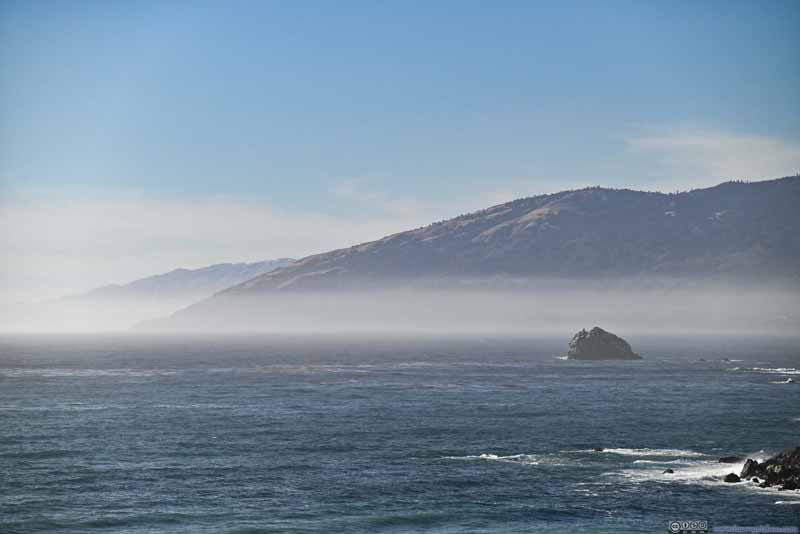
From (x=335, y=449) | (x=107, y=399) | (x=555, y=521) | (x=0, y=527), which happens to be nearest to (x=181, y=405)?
(x=107, y=399)

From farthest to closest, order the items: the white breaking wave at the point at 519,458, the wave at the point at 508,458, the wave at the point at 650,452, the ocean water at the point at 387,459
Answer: the wave at the point at 650,452
the wave at the point at 508,458
the white breaking wave at the point at 519,458
the ocean water at the point at 387,459

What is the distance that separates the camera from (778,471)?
81.2 meters

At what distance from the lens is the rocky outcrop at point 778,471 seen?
79.6 meters

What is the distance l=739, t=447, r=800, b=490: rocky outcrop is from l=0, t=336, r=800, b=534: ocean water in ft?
8.70

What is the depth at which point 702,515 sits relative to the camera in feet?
232

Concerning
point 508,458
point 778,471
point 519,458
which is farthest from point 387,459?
point 778,471

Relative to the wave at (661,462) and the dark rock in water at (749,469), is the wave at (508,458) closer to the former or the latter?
the wave at (661,462)

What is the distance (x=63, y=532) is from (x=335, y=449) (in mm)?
37580

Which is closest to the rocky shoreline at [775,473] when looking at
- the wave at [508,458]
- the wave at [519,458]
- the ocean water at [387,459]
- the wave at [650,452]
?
the ocean water at [387,459]

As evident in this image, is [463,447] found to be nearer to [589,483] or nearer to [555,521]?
[589,483]

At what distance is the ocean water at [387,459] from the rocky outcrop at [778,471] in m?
2.65

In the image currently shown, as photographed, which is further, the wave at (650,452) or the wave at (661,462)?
the wave at (650,452)

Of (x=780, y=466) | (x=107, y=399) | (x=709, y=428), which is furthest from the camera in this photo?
(x=107, y=399)

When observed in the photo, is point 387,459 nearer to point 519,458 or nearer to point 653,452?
point 519,458
